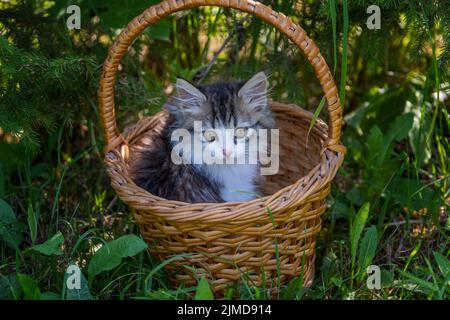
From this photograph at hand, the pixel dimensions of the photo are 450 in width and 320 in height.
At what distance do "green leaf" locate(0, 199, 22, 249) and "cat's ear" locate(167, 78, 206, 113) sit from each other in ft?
2.82

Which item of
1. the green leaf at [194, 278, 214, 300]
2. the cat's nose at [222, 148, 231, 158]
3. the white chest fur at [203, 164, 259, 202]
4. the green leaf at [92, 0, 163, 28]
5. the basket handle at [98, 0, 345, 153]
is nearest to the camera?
the green leaf at [194, 278, 214, 300]

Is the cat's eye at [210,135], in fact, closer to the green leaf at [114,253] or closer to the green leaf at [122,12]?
the green leaf at [114,253]

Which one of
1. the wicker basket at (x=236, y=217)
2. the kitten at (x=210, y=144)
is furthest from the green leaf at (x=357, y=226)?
the kitten at (x=210, y=144)

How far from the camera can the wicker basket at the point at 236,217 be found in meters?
2.11

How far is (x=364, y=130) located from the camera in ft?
11.1

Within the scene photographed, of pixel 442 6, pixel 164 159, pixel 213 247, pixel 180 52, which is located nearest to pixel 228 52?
pixel 180 52

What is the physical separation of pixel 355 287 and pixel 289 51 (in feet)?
4.26

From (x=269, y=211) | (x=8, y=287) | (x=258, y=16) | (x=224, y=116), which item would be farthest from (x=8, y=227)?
(x=258, y=16)

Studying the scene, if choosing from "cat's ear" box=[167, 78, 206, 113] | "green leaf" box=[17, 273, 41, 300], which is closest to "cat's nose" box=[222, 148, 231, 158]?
"cat's ear" box=[167, 78, 206, 113]

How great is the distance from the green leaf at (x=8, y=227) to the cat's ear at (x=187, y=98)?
33.9 inches

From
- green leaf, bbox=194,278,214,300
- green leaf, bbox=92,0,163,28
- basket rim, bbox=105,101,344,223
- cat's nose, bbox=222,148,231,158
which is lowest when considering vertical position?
green leaf, bbox=194,278,214,300

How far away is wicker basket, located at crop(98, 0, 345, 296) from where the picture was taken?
6.91ft

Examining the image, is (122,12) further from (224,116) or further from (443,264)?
(443,264)

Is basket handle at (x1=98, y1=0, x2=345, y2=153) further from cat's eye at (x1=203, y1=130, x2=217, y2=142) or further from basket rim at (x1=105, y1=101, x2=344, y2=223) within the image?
cat's eye at (x1=203, y1=130, x2=217, y2=142)
